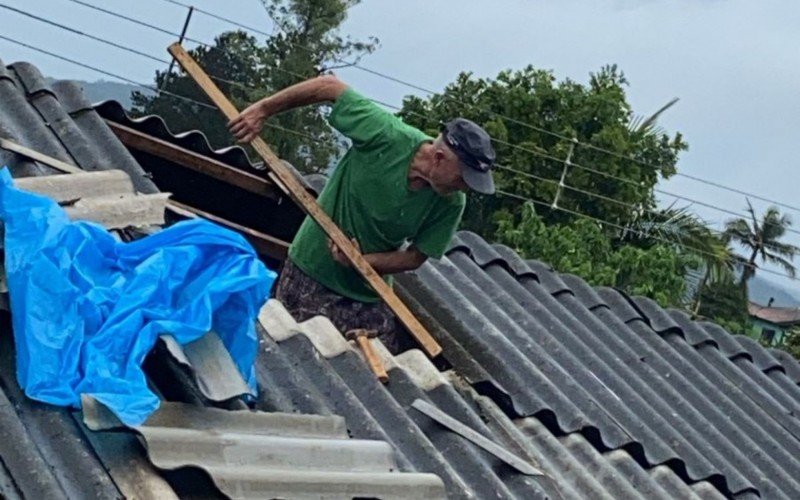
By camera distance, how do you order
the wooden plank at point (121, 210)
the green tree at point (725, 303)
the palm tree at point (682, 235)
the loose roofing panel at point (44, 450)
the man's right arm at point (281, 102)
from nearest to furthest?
the loose roofing panel at point (44, 450) → the wooden plank at point (121, 210) → the man's right arm at point (281, 102) → the palm tree at point (682, 235) → the green tree at point (725, 303)

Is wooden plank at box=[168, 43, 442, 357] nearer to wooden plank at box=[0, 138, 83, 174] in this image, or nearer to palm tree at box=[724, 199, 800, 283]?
wooden plank at box=[0, 138, 83, 174]

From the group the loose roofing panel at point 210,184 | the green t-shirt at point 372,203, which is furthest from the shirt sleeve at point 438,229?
the loose roofing panel at point 210,184

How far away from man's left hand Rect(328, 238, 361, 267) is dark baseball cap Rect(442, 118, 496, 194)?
57 centimetres

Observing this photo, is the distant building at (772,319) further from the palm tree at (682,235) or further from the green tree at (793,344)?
the palm tree at (682,235)

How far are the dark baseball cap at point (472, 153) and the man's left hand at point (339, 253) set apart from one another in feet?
1.88

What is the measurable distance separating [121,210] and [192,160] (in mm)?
1810

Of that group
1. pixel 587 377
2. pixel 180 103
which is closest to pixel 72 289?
pixel 587 377

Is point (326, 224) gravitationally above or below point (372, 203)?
below

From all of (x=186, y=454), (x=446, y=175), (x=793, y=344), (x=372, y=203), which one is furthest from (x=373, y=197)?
(x=793, y=344)

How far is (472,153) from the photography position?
5.19 m

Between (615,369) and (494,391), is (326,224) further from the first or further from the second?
(615,369)

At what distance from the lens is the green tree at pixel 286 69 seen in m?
31.2

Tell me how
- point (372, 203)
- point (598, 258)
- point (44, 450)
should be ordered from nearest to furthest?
1. point (44, 450)
2. point (372, 203)
3. point (598, 258)

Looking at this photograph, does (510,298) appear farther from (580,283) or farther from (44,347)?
(44,347)
